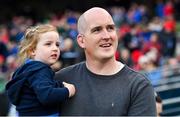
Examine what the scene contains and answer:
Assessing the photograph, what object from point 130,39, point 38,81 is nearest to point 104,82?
point 38,81

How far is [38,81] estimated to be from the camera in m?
3.89

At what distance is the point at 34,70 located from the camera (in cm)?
396

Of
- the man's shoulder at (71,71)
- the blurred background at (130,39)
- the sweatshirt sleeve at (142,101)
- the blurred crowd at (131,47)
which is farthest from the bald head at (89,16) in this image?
the blurred crowd at (131,47)

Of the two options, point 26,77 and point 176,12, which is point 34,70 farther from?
point 176,12

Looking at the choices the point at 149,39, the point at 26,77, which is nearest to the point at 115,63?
the point at 26,77

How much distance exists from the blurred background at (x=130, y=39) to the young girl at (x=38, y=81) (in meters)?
1.67

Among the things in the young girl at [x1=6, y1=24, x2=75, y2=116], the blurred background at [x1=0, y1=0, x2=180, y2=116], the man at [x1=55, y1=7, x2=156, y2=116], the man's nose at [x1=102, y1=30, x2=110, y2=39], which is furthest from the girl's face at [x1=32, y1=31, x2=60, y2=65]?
the blurred background at [x1=0, y1=0, x2=180, y2=116]

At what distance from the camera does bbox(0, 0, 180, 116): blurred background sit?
39.9 ft

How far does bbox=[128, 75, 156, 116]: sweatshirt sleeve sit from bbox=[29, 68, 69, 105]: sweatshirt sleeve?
1.42 ft

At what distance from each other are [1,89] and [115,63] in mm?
8981

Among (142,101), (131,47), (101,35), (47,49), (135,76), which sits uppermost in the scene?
(101,35)

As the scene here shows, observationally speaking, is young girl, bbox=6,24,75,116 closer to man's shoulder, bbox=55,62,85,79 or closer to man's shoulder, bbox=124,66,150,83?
man's shoulder, bbox=55,62,85,79

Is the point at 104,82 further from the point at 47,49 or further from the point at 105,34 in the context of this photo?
the point at 47,49

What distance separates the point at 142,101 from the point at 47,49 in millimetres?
874
